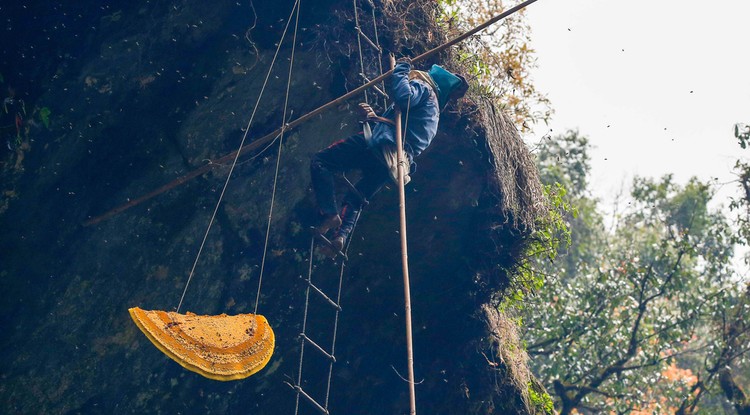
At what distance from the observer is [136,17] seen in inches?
264

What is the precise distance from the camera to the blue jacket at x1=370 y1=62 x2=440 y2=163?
568 centimetres

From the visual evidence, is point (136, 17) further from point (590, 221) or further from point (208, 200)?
point (590, 221)

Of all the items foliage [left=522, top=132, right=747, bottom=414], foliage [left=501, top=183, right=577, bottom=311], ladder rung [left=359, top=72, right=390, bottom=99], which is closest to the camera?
ladder rung [left=359, top=72, right=390, bottom=99]

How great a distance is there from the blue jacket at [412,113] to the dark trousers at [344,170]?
246mm

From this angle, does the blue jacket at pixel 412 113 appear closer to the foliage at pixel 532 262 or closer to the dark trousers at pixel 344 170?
the dark trousers at pixel 344 170

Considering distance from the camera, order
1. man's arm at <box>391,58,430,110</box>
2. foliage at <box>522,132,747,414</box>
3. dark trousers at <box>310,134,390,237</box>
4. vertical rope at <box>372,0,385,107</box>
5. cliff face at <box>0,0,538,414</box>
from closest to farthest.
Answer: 1. man's arm at <box>391,58,430,110</box>
2. dark trousers at <box>310,134,390,237</box>
3. cliff face at <box>0,0,538,414</box>
4. vertical rope at <box>372,0,385,107</box>
5. foliage at <box>522,132,747,414</box>

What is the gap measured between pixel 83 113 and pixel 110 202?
868 millimetres

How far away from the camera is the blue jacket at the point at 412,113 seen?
5680mm

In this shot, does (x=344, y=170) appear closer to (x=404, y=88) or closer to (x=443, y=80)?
(x=404, y=88)

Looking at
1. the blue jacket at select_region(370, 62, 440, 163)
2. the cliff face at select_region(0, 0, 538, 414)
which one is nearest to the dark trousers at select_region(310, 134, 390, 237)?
the blue jacket at select_region(370, 62, 440, 163)

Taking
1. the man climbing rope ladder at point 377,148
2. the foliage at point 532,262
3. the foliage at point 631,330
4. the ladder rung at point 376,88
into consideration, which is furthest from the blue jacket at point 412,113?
the foliage at point 631,330

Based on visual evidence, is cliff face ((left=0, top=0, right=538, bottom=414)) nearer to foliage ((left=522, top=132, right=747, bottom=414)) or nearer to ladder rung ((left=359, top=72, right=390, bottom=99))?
ladder rung ((left=359, top=72, right=390, bottom=99))

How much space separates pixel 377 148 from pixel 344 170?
47 cm

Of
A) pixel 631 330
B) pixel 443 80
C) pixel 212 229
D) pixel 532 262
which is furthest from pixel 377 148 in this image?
pixel 631 330
